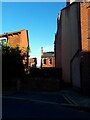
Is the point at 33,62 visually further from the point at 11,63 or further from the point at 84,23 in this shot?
the point at 84,23

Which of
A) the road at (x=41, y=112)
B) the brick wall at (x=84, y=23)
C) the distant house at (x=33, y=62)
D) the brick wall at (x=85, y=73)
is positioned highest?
the brick wall at (x=84, y=23)

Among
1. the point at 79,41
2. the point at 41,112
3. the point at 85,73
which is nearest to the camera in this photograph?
the point at 41,112

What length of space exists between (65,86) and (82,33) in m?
8.87

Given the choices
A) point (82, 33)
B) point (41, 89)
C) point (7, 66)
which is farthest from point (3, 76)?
point (82, 33)

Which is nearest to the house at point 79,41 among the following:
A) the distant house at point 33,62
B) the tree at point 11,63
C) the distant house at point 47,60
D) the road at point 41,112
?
the tree at point 11,63

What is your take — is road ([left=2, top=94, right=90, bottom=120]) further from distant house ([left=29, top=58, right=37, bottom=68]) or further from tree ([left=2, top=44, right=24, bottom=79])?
distant house ([left=29, top=58, right=37, bottom=68])

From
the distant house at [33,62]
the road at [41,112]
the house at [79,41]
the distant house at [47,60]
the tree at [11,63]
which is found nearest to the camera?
the road at [41,112]

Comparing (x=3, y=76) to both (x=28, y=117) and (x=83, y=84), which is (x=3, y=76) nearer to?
(x=83, y=84)

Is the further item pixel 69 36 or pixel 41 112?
pixel 69 36

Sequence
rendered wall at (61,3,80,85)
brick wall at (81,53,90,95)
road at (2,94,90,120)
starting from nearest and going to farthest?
road at (2,94,90,120)
brick wall at (81,53,90,95)
rendered wall at (61,3,80,85)

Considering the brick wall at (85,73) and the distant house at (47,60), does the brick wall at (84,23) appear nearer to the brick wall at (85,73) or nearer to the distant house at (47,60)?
the brick wall at (85,73)

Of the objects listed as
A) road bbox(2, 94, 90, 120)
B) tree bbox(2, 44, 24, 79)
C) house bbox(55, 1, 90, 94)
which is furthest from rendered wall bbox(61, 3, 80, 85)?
road bbox(2, 94, 90, 120)

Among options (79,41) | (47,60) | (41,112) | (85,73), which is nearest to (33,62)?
(47,60)

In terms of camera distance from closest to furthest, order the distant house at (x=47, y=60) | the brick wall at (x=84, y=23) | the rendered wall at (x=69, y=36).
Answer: the brick wall at (x=84, y=23) < the rendered wall at (x=69, y=36) < the distant house at (x=47, y=60)
